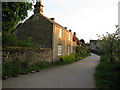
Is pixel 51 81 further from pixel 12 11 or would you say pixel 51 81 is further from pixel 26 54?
pixel 12 11

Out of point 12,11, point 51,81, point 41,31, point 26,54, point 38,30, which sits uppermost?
point 12,11

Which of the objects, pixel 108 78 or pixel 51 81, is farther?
pixel 108 78

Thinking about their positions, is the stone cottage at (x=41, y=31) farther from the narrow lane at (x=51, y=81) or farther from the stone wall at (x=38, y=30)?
the narrow lane at (x=51, y=81)

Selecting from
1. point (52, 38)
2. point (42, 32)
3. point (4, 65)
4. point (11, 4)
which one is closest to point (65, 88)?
point (4, 65)

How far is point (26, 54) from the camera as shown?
1358cm

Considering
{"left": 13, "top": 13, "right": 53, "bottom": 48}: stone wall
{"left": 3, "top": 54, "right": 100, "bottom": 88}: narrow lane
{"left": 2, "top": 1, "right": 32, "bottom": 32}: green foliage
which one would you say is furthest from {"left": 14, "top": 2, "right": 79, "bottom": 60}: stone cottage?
{"left": 3, "top": 54, "right": 100, "bottom": 88}: narrow lane

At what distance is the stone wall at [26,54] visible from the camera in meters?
11.4

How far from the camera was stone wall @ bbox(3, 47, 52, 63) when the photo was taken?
37.3 feet

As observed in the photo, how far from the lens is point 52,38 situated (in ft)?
63.7

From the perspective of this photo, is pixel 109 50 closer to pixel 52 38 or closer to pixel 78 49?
pixel 52 38

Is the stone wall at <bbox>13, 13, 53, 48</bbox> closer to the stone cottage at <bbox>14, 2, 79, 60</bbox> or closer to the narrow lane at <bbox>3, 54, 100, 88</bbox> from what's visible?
the stone cottage at <bbox>14, 2, 79, 60</bbox>

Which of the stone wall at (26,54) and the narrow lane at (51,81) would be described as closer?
the narrow lane at (51,81)

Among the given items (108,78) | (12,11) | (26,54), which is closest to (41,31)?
(26,54)

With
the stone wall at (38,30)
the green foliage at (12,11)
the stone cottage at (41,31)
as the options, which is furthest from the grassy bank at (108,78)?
the stone wall at (38,30)
